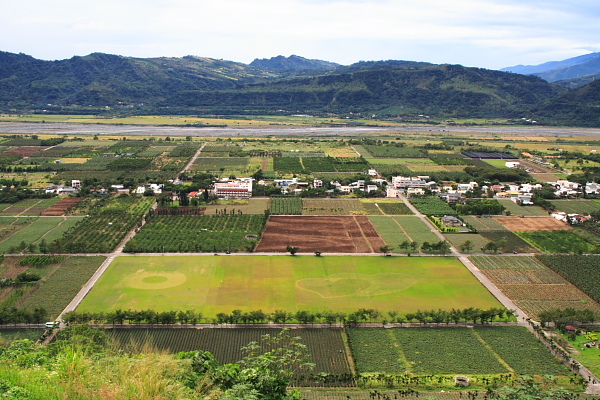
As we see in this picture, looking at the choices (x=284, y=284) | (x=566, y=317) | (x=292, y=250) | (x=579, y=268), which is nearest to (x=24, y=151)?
(x=292, y=250)

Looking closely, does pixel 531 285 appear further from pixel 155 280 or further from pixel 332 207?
pixel 155 280

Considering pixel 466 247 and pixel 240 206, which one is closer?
pixel 466 247

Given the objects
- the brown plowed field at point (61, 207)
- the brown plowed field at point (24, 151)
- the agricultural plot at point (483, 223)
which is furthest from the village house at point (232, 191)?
the brown plowed field at point (24, 151)

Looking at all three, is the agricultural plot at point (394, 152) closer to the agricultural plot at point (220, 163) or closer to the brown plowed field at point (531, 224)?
the agricultural plot at point (220, 163)

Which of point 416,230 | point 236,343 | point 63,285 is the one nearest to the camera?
point 236,343

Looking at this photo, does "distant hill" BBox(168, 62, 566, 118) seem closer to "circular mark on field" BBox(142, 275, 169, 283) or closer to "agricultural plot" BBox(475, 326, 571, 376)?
"circular mark on field" BBox(142, 275, 169, 283)

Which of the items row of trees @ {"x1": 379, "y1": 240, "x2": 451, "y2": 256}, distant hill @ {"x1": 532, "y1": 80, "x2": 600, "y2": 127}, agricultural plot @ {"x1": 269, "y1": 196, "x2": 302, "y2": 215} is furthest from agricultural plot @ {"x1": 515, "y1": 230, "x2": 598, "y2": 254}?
distant hill @ {"x1": 532, "y1": 80, "x2": 600, "y2": 127}

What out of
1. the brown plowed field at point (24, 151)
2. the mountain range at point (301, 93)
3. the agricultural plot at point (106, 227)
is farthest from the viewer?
the mountain range at point (301, 93)
